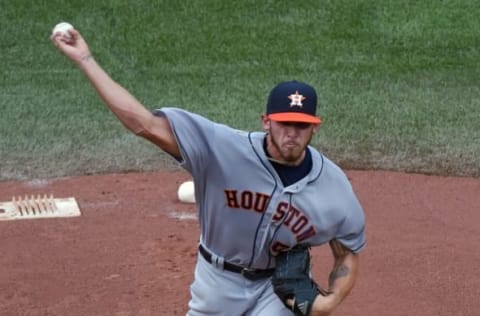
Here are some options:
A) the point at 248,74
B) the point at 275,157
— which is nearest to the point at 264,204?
the point at 275,157

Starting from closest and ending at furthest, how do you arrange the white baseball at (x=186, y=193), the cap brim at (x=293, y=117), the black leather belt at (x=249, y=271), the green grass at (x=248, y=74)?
the cap brim at (x=293, y=117)
the black leather belt at (x=249, y=271)
the white baseball at (x=186, y=193)
the green grass at (x=248, y=74)

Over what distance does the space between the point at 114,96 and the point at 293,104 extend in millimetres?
696

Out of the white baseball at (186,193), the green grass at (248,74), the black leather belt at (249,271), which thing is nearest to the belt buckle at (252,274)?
the black leather belt at (249,271)

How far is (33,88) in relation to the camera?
1059 centimetres

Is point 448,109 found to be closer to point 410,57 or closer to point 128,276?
point 410,57

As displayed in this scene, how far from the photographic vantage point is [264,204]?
431cm

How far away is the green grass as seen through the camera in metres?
9.09

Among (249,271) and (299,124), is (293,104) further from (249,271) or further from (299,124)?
(249,271)

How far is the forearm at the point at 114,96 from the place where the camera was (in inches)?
156

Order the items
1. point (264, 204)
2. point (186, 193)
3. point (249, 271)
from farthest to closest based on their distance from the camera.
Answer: point (186, 193)
point (249, 271)
point (264, 204)

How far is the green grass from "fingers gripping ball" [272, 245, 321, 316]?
441 cm

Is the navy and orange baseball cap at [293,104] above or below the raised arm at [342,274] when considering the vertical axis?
above

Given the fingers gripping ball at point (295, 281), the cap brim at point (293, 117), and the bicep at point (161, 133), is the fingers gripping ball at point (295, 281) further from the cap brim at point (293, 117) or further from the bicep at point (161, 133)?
the bicep at point (161, 133)

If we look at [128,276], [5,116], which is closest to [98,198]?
[128,276]
